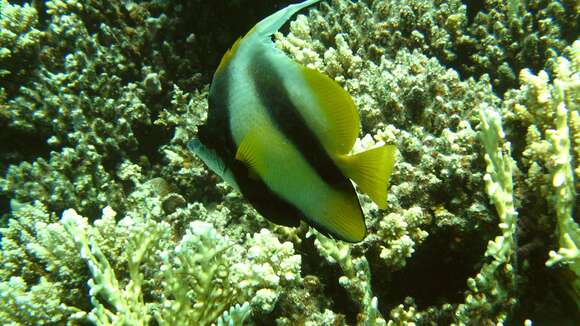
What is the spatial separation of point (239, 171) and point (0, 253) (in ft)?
10.1

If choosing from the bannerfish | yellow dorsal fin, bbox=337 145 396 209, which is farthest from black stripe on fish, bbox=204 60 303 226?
yellow dorsal fin, bbox=337 145 396 209

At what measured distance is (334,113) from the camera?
1079mm

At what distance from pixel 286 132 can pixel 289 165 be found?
9cm

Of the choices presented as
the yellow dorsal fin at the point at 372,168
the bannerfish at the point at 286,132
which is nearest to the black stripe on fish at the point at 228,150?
the bannerfish at the point at 286,132

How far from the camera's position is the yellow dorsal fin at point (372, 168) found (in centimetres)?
106

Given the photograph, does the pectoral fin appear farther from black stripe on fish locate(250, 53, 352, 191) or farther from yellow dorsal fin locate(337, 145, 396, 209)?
yellow dorsal fin locate(337, 145, 396, 209)

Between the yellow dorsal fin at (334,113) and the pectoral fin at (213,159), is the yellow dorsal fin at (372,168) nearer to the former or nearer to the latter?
the yellow dorsal fin at (334,113)

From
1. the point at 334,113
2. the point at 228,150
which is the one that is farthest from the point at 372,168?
the point at 228,150

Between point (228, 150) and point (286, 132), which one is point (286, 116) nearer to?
point (286, 132)

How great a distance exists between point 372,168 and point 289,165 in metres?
0.22

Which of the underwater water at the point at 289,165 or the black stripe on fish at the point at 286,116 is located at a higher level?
the black stripe on fish at the point at 286,116

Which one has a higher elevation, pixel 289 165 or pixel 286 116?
pixel 286 116

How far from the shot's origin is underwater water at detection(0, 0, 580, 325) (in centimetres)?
112

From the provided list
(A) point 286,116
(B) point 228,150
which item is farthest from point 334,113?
(B) point 228,150
